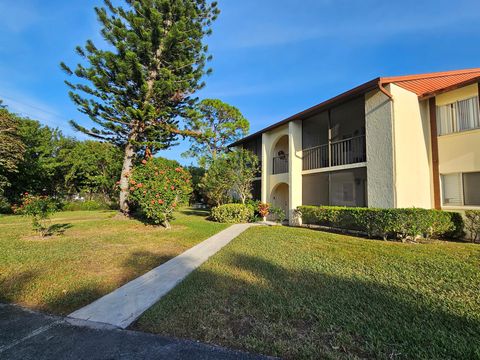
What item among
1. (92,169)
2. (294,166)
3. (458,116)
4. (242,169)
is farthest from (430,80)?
(92,169)

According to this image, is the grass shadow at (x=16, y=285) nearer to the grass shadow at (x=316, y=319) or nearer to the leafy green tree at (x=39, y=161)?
the grass shadow at (x=316, y=319)

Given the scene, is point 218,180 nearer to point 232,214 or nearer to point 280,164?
point 232,214

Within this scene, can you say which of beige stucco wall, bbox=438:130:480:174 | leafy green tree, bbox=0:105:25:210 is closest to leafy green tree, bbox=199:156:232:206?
beige stucco wall, bbox=438:130:480:174

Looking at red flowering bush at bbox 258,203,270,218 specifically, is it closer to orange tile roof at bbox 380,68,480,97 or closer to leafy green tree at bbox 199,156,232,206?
leafy green tree at bbox 199,156,232,206

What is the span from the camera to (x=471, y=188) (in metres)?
9.19

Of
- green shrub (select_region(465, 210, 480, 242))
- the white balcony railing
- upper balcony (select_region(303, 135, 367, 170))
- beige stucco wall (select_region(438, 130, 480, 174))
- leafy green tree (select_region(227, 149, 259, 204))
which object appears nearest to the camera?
green shrub (select_region(465, 210, 480, 242))

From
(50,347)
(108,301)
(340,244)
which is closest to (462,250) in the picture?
(340,244)

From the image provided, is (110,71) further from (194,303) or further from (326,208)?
(194,303)

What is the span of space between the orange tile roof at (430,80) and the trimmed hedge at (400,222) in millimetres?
4812

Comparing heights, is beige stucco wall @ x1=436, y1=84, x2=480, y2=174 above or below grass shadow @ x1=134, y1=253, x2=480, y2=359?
above

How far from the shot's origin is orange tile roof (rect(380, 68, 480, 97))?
981 cm

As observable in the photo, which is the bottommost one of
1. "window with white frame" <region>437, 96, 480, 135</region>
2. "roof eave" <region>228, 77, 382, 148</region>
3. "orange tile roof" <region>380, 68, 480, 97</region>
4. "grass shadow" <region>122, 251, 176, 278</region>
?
"grass shadow" <region>122, 251, 176, 278</region>

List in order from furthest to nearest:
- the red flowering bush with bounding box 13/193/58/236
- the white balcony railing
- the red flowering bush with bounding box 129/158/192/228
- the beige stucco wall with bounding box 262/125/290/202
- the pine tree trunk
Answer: the beige stucco wall with bounding box 262/125/290/202 < the white balcony railing < the pine tree trunk < the red flowering bush with bounding box 129/158/192/228 < the red flowering bush with bounding box 13/193/58/236

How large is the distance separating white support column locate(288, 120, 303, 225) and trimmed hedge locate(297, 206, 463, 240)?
3263mm
